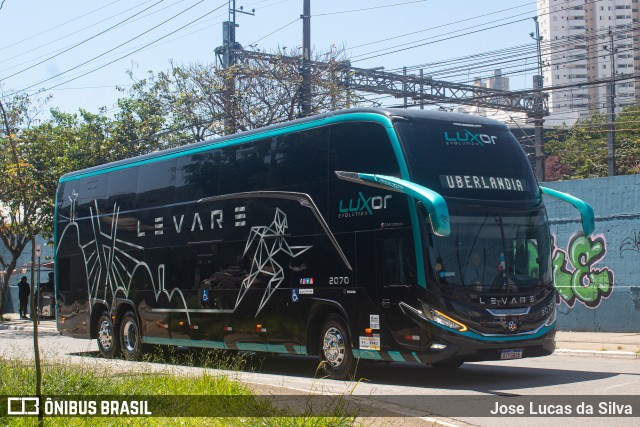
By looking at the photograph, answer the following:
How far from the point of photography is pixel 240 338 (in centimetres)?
1572

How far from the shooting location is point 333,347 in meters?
13.8

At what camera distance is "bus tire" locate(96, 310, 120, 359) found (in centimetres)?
1909

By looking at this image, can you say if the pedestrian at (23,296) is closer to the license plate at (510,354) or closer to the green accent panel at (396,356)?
the green accent panel at (396,356)

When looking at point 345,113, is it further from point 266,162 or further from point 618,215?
point 618,215

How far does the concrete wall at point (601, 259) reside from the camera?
71.8 ft

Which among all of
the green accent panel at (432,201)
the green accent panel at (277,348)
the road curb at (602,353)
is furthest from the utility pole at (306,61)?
the green accent panel at (432,201)

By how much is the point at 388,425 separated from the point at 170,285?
9.51m

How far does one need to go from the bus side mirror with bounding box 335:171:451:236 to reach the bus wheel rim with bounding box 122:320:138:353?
8050 millimetres

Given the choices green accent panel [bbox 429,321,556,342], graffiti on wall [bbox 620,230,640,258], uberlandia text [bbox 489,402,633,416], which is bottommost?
uberlandia text [bbox 489,402,633,416]

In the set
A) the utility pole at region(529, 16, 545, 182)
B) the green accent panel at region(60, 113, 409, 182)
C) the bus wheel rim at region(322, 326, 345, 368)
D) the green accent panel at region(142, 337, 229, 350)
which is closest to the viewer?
the green accent panel at region(60, 113, 409, 182)

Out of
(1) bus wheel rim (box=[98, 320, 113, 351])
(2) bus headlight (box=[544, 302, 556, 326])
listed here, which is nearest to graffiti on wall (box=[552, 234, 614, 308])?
(2) bus headlight (box=[544, 302, 556, 326])

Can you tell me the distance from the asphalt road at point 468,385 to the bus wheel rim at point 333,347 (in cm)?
41

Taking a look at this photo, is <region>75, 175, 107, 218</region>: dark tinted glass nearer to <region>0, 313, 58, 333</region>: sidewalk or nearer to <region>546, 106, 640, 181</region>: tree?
<region>0, 313, 58, 333</region>: sidewalk

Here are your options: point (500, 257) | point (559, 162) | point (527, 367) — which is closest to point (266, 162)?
point (500, 257)
